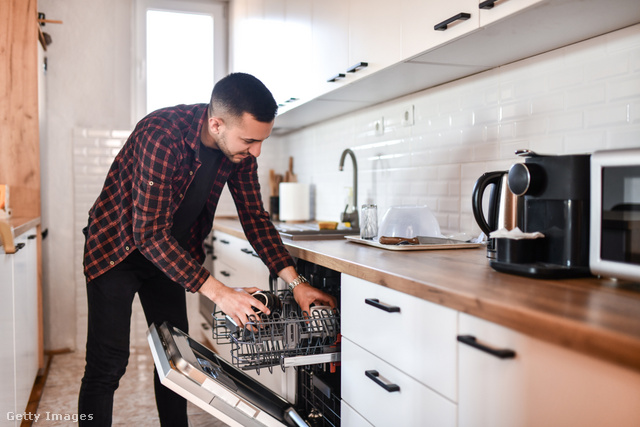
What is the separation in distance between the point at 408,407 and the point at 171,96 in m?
3.48

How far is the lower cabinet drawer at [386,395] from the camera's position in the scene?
3.62 ft

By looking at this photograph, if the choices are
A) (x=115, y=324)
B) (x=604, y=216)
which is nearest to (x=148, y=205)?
(x=115, y=324)

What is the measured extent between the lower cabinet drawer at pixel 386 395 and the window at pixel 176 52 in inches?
122

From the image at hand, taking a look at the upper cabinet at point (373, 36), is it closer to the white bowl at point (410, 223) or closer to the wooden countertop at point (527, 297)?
the white bowl at point (410, 223)

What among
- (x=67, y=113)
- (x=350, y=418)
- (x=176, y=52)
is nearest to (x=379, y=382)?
(x=350, y=418)

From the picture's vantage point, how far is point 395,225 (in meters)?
2.00

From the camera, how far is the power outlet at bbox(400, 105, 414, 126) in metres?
2.47

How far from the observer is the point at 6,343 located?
1.99 metres

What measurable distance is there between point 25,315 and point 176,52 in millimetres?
2316

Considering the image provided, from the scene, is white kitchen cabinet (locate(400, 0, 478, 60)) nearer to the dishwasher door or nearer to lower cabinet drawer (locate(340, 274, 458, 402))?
lower cabinet drawer (locate(340, 274, 458, 402))

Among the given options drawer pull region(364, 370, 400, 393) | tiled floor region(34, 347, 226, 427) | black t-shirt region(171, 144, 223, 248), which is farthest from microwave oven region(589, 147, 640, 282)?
tiled floor region(34, 347, 226, 427)

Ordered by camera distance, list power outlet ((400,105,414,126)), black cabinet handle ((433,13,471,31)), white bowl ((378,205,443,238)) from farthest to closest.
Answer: power outlet ((400,105,414,126))
white bowl ((378,205,443,238))
black cabinet handle ((433,13,471,31))

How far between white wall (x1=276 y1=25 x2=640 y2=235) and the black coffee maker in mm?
383

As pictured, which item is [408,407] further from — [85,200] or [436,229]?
[85,200]
